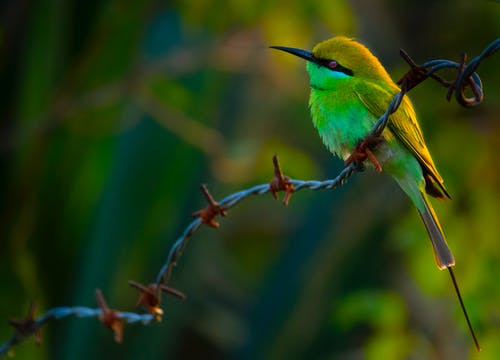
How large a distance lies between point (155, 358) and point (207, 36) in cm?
163

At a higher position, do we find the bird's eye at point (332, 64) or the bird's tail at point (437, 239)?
the bird's eye at point (332, 64)

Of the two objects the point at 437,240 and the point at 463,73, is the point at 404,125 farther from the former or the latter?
the point at 463,73

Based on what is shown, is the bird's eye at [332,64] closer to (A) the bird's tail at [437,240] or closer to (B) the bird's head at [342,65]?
(B) the bird's head at [342,65]

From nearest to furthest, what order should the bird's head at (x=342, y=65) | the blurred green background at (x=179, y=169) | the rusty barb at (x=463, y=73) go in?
the rusty barb at (x=463, y=73) < the bird's head at (x=342, y=65) < the blurred green background at (x=179, y=169)

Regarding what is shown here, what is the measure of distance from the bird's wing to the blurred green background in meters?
1.47

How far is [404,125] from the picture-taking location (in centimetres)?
266

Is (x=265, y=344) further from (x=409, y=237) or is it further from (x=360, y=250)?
(x=409, y=237)

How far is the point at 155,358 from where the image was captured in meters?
4.84

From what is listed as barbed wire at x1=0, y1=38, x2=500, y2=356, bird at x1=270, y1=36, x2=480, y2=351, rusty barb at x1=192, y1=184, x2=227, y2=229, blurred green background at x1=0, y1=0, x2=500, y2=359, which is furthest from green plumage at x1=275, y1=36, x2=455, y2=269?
blurred green background at x1=0, y1=0, x2=500, y2=359

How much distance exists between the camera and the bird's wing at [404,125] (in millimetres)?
2609

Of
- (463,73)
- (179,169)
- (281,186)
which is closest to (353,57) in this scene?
(281,186)

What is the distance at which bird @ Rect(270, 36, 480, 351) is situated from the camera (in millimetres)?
2641

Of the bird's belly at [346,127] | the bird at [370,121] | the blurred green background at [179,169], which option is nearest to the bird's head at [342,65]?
the bird at [370,121]

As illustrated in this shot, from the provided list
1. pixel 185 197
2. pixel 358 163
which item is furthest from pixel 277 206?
pixel 358 163
